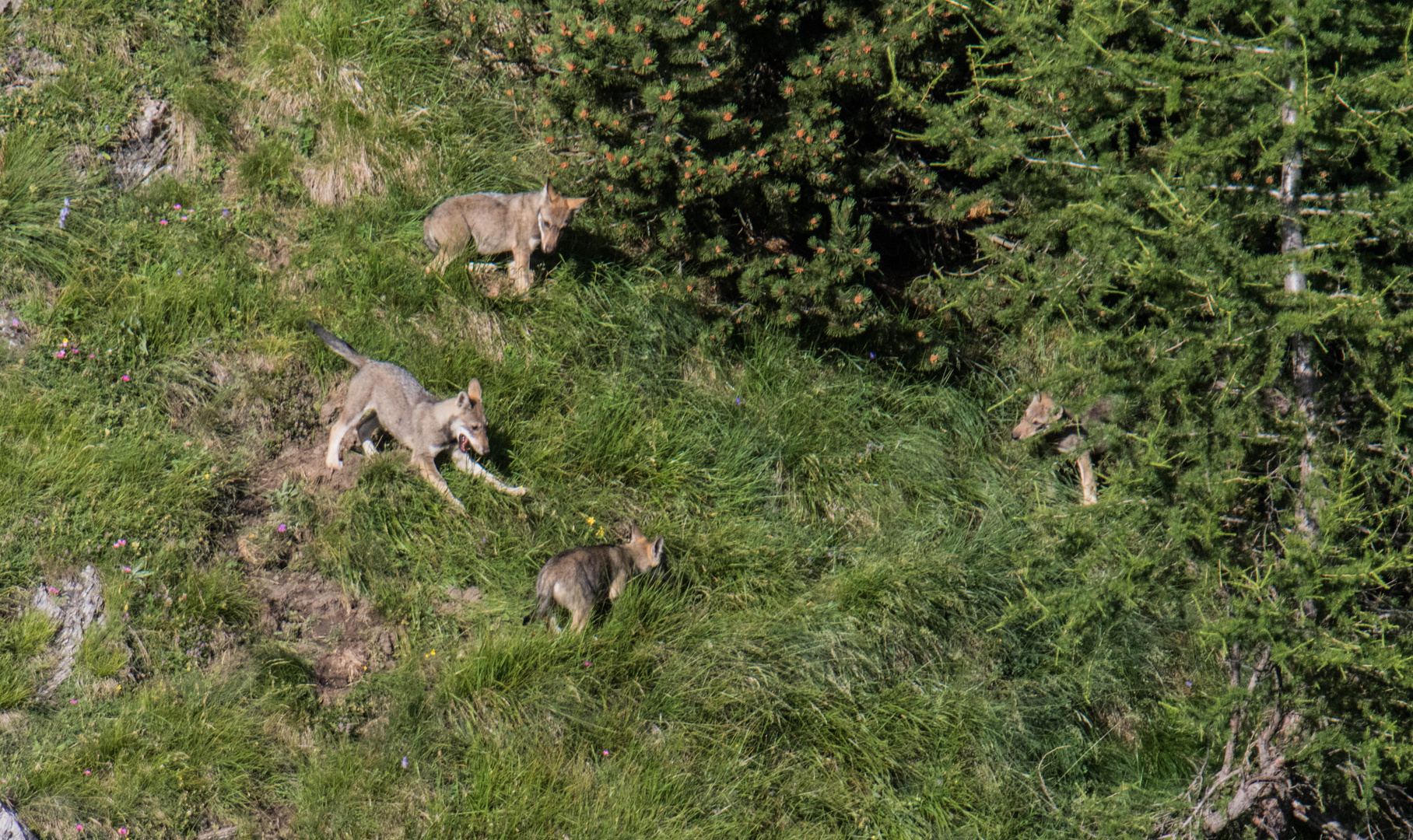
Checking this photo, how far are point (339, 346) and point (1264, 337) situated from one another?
5.33 m

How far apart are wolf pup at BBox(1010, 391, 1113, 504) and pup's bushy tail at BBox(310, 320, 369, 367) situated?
465 centimetres

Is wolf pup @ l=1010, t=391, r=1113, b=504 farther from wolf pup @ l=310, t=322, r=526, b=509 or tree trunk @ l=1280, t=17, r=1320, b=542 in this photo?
wolf pup @ l=310, t=322, r=526, b=509

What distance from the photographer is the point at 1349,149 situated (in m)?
4.99

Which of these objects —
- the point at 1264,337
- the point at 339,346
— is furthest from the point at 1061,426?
the point at 339,346

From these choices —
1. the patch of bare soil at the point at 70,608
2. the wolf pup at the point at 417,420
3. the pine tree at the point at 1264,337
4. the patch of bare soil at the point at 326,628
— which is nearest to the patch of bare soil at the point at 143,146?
the wolf pup at the point at 417,420

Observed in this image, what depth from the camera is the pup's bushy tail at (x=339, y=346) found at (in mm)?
7043

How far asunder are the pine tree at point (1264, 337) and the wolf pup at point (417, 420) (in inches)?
134

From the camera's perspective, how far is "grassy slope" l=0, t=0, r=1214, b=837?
19.2 feet

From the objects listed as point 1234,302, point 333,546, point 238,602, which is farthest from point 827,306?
point 238,602

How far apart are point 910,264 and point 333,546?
502 cm

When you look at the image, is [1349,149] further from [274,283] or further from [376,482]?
[274,283]

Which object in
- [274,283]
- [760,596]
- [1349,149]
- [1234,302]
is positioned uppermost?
[1349,149]

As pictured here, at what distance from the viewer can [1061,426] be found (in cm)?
789

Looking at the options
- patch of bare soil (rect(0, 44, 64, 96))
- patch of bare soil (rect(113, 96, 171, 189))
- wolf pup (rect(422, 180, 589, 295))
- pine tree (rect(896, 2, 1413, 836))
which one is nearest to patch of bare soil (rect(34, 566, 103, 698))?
A: wolf pup (rect(422, 180, 589, 295))
